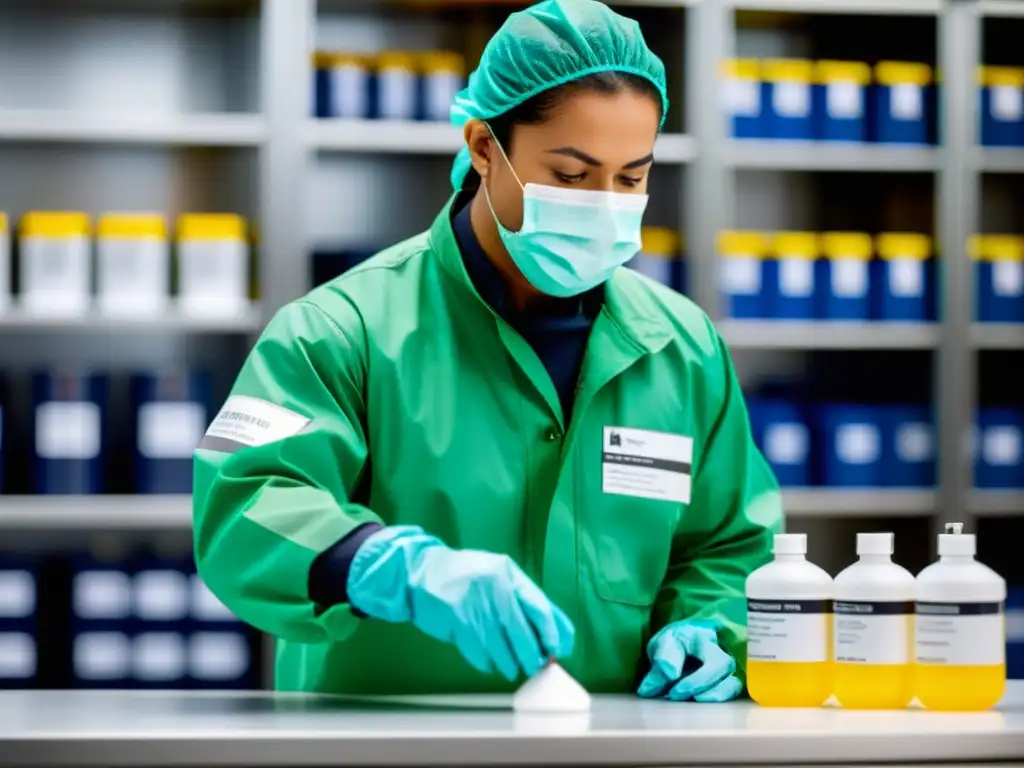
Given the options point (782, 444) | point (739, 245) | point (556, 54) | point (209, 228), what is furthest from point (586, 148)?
point (782, 444)

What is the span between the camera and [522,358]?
1.82 m

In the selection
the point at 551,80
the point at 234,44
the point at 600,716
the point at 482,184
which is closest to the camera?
the point at 600,716

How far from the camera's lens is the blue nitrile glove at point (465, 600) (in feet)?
4.82

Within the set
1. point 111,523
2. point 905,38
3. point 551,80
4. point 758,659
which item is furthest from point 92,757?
point 905,38

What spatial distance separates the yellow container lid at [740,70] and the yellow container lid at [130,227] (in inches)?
59.6

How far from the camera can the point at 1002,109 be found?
4.10m

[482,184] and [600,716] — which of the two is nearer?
[600,716]

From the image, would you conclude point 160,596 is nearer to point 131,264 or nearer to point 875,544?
point 131,264

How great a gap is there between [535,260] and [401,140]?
2.01 metres

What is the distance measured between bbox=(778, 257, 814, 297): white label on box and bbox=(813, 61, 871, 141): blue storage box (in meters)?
0.36

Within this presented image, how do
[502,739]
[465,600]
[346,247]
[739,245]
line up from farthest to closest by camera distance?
[346,247] < [739,245] < [465,600] < [502,739]

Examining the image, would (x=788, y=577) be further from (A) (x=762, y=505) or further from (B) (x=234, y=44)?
(B) (x=234, y=44)

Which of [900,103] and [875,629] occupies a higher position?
[900,103]

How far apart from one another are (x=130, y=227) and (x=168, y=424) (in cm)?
49
